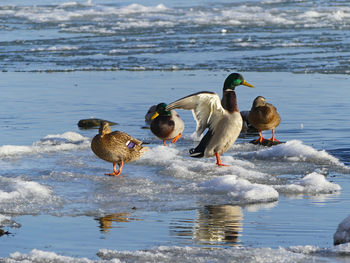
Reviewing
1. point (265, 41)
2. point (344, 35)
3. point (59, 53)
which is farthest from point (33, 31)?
point (344, 35)

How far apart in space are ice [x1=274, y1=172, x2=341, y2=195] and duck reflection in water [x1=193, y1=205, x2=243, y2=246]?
97 cm

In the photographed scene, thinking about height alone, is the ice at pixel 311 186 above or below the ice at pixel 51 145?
above

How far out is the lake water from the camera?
266 inches

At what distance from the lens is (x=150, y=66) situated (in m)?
20.9

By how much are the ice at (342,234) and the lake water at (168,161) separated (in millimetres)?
94

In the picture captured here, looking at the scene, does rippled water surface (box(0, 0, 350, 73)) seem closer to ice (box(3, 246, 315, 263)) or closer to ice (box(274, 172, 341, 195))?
ice (box(274, 172, 341, 195))

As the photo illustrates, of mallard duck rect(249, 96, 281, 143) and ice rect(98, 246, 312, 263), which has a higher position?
mallard duck rect(249, 96, 281, 143)

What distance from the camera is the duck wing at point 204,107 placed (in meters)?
10.1

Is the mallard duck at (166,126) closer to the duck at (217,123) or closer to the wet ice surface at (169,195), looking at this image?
the wet ice surface at (169,195)

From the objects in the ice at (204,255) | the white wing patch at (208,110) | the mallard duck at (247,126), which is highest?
the white wing patch at (208,110)

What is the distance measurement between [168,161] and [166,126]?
1.62 meters

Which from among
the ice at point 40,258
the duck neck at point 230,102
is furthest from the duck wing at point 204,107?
the ice at point 40,258

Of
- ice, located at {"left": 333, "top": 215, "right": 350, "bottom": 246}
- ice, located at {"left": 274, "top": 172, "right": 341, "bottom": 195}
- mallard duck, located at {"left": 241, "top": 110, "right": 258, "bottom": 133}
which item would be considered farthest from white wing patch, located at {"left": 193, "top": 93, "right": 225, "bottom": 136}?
ice, located at {"left": 333, "top": 215, "right": 350, "bottom": 246}

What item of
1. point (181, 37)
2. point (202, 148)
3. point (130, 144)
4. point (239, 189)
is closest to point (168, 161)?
point (202, 148)
